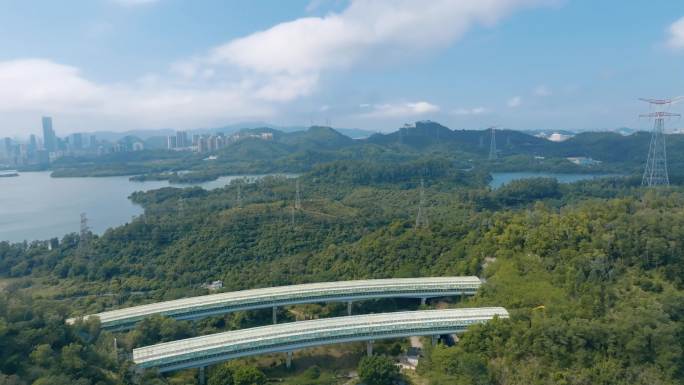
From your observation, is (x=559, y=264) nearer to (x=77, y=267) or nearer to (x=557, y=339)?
(x=557, y=339)

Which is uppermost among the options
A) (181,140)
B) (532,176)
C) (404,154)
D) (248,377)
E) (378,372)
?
(181,140)

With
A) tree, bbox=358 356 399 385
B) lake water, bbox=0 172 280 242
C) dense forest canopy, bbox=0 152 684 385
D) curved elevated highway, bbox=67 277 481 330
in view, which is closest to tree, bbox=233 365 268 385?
→ dense forest canopy, bbox=0 152 684 385

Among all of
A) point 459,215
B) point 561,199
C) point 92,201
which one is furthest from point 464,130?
point 92,201

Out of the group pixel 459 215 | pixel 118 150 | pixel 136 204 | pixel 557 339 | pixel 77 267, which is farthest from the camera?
pixel 118 150

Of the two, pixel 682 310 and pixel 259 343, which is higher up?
pixel 682 310

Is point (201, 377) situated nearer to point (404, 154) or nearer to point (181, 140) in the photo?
point (404, 154)

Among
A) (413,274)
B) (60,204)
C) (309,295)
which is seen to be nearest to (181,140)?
(60,204)

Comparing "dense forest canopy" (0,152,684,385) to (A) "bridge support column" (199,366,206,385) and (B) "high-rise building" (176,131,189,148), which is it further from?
(B) "high-rise building" (176,131,189,148)

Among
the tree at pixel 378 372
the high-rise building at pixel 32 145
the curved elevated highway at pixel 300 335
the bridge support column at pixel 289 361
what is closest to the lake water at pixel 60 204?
the curved elevated highway at pixel 300 335
